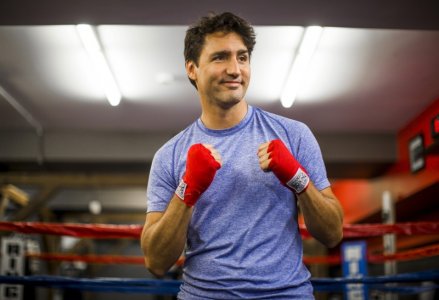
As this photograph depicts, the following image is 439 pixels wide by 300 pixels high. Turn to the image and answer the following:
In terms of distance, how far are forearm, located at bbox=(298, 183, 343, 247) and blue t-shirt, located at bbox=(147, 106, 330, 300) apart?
0.05 meters

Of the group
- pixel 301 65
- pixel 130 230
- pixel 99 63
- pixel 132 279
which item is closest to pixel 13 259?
pixel 99 63

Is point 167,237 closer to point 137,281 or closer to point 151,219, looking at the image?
point 151,219

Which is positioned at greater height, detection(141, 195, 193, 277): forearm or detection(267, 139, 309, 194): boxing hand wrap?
detection(267, 139, 309, 194): boxing hand wrap

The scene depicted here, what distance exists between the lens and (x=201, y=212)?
4.38 ft

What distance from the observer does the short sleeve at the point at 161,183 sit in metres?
1.42

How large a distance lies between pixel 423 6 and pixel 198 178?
2.33 m

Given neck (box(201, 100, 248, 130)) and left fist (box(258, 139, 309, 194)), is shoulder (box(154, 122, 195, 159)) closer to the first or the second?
neck (box(201, 100, 248, 130))

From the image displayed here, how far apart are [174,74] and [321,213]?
380 centimetres

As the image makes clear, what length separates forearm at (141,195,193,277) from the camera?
1288 millimetres

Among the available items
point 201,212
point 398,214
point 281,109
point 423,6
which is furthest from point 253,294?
point 398,214

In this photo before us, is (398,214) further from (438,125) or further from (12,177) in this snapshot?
(12,177)

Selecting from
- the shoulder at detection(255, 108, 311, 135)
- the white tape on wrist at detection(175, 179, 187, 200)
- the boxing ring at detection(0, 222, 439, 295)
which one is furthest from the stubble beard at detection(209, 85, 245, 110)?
the boxing ring at detection(0, 222, 439, 295)

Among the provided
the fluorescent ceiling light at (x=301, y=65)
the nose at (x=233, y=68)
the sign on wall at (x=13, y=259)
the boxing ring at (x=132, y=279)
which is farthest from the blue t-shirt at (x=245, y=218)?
the sign on wall at (x=13, y=259)

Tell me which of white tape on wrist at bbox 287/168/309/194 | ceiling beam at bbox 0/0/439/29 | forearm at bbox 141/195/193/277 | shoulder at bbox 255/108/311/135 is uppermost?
ceiling beam at bbox 0/0/439/29
